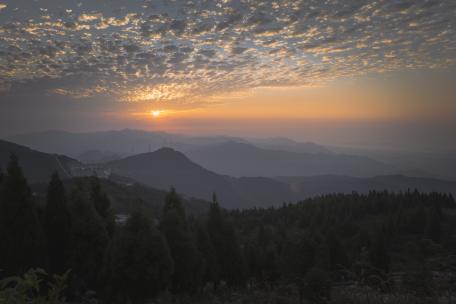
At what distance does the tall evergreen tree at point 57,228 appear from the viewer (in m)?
25.6

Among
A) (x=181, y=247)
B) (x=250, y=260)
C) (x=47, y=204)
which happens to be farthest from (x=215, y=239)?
(x=47, y=204)

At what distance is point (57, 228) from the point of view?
2592cm

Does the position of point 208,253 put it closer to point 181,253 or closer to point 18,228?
point 181,253

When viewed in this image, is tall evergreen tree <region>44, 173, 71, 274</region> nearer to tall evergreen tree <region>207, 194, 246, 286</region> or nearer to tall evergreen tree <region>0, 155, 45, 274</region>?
tall evergreen tree <region>0, 155, 45, 274</region>

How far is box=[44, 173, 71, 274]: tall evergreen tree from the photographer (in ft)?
84.0

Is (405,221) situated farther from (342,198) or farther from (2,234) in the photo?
(2,234)

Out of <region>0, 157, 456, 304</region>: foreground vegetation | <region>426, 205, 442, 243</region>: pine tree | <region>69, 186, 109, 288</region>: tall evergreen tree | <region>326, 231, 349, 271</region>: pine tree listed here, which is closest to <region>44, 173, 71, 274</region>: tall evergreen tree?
<region>0, 157, 456, 304</region>: foreground vegetation

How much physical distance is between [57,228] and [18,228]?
3.81 metres

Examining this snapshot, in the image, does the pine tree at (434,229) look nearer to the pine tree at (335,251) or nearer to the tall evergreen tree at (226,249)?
the pine tree at (335,251)

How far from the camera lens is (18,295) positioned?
4.46m

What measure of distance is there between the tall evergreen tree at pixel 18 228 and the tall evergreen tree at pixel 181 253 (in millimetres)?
9897

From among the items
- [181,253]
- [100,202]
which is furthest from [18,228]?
[181,253]

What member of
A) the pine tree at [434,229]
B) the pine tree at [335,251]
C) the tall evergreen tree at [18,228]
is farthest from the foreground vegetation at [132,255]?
the pine tree at [434,229]

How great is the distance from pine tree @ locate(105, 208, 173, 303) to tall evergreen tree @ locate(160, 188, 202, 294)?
14.1ft
